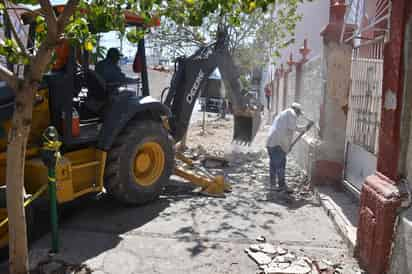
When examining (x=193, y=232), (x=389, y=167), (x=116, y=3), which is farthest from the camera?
(x=193, y=232)

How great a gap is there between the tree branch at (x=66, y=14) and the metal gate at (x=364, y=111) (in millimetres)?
3430

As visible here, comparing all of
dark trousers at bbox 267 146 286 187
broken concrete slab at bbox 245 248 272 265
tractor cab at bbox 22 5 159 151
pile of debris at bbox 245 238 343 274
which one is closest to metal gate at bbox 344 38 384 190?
dark trousers at bbox 267 146 286 187

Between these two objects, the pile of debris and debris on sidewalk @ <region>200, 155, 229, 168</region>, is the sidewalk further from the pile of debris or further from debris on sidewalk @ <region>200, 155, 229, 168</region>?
debris on sidewalk @ <region>200, 155, 229, 168</region>

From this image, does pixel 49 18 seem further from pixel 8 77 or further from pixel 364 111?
pixel 364 111

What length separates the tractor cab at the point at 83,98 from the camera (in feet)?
14.5

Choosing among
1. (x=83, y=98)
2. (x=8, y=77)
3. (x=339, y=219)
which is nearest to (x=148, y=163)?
(x=83, y=98)

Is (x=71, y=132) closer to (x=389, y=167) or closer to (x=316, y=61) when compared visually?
(x=389, y=167)

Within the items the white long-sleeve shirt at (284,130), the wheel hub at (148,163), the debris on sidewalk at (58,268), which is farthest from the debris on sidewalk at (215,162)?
the debris on sidewalk at (58,268)

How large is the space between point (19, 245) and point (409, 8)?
367 cm

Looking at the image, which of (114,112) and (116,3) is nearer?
(116,3)

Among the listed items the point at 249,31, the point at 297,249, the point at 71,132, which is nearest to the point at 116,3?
the point at 71,132

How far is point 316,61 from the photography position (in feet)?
25.5

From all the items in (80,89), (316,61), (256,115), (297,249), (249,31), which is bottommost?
(297,249)

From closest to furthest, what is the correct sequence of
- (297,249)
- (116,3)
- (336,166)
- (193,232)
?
(116,3)
(297,249)
(193,232)
(336,166)
